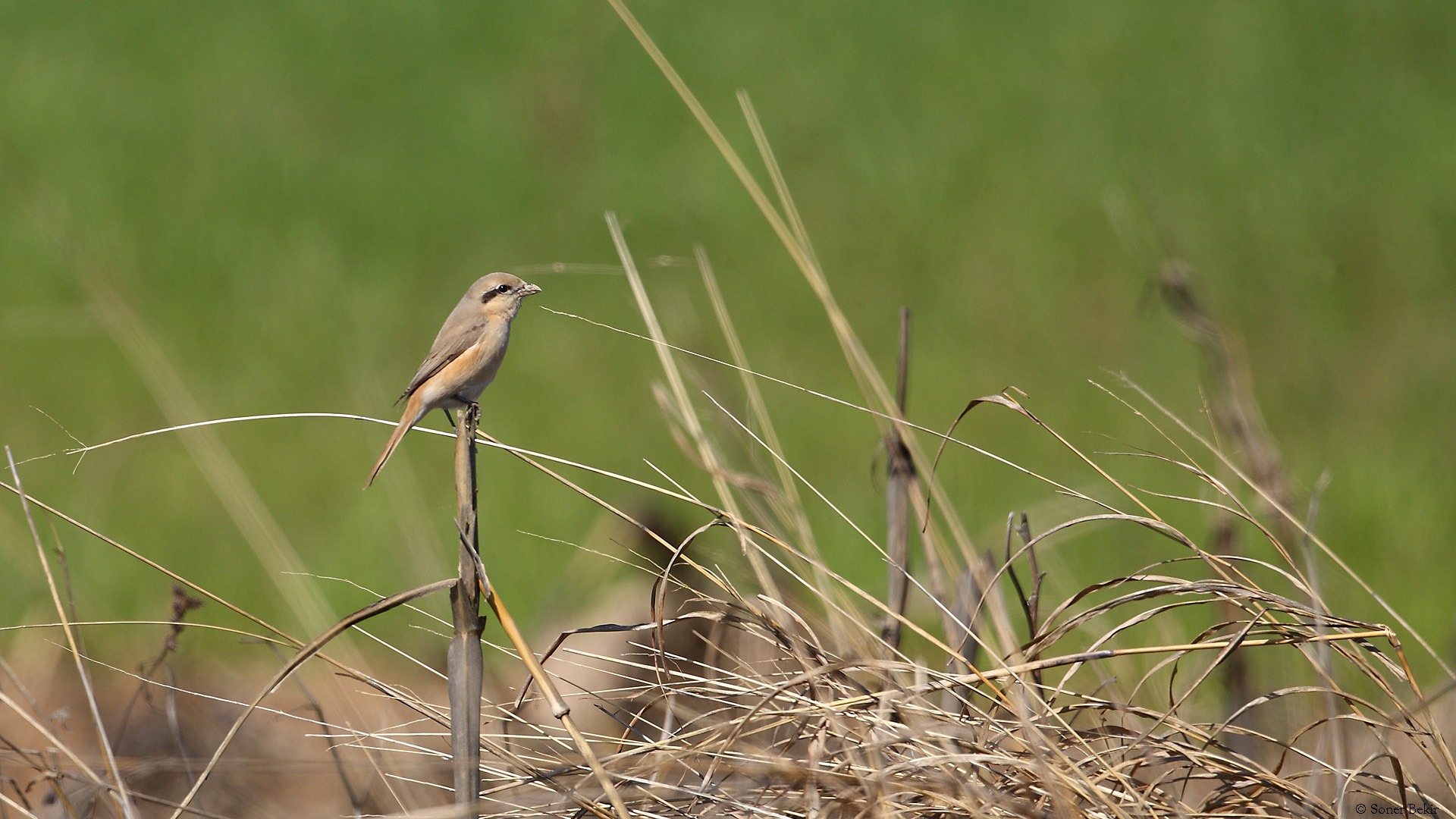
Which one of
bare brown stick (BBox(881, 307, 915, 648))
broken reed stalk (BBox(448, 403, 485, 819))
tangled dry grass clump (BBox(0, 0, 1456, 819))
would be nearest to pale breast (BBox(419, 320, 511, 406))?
tangled dry grass clump (BBox(0, 0, 1456, 819))

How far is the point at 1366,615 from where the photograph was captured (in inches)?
204

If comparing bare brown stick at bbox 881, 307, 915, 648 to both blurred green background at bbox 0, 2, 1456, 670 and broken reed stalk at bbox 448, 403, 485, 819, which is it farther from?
blurred green background at bbox 0, 2, 1456, 670

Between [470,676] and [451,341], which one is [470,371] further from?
[470,676]

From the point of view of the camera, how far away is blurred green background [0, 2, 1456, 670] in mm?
6605

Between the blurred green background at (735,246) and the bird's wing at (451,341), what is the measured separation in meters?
2.42

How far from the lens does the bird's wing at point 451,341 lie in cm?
314

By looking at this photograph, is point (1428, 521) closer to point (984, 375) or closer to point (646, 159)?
point (984, 375)

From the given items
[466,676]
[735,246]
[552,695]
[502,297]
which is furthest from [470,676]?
[735,246]

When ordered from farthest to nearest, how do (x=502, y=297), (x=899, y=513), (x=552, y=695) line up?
1. (x=502, y=297)
2. (x=899, y=513)
3. (x=552, y=695)

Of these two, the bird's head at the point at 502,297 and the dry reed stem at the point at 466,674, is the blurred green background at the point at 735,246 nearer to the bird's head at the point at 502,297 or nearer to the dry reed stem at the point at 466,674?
the bird's head at the point at 502,297

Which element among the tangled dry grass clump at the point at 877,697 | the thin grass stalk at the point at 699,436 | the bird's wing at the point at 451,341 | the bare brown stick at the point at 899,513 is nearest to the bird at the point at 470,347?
the bird's wing at the point at 451,341

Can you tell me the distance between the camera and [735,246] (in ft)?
29.0

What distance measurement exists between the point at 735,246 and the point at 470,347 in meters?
5.80

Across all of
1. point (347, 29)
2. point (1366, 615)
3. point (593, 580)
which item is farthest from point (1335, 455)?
point (347, 29)
